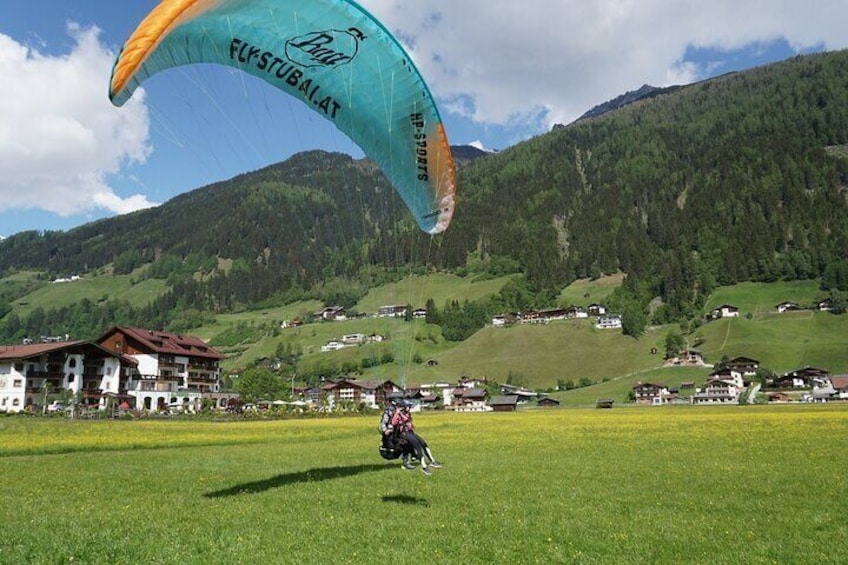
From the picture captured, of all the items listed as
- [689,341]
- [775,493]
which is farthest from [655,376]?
[775,493]

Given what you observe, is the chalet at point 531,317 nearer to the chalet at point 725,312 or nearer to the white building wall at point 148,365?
the chalet at point 725,312

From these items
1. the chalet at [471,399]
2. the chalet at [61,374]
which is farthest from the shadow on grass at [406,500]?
the chalet at [471,399]

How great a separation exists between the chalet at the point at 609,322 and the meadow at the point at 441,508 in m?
149

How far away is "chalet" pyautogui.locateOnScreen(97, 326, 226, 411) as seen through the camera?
9219cm

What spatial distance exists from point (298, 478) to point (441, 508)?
6.00m

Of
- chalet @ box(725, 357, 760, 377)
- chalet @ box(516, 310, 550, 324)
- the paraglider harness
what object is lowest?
the paraglider harness

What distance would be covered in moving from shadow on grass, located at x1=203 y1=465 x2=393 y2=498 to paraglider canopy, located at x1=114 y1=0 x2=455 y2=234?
275 inches

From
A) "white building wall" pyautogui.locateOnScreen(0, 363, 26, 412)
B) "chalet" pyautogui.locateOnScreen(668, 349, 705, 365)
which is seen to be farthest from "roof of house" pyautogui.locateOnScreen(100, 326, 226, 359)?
"chalet" pyautogui.locateOnScreen(668, 349, 705, 365)

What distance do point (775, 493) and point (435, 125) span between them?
1015 cm

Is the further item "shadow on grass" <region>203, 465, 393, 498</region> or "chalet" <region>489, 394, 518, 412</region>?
"chalet" <region>489, 394, 518, 412</region>

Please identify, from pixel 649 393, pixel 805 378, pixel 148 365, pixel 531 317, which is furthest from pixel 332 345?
pixel 805 378

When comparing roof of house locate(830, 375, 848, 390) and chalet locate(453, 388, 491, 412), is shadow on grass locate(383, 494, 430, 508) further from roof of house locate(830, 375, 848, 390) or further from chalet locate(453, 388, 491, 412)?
roof of house locate(830, 375, 848, 390)

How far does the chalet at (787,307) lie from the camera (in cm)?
15782

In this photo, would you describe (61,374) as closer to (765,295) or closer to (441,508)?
(441,508)
